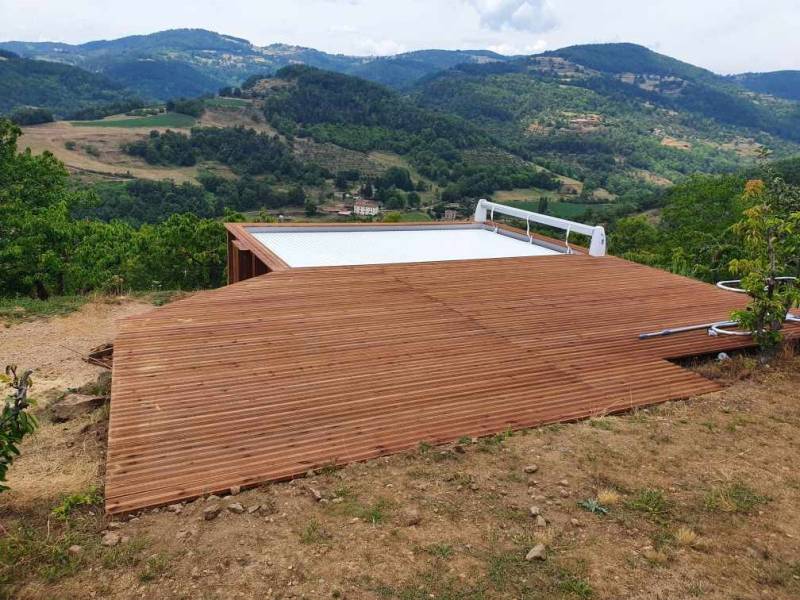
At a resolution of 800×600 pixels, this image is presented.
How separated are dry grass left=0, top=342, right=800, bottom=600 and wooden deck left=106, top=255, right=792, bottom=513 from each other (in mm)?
230

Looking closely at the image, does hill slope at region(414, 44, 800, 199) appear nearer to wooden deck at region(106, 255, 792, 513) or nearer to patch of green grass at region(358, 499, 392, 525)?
wooden deck at region(106, 255, 792, 513)

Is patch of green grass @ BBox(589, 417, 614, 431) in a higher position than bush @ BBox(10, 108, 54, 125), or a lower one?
lower

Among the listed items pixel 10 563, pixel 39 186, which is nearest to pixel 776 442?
pixel 10 563

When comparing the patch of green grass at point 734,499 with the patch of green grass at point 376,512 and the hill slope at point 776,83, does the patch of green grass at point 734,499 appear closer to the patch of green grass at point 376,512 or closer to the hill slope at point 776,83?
the patch of green grass at point 376,512

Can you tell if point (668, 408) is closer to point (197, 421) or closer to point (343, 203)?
point (197, 421)

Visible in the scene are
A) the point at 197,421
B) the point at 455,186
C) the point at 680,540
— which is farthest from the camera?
the point at 455,186

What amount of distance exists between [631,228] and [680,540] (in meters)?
24.7

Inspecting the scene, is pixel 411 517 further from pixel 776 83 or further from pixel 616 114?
pixel 776 83

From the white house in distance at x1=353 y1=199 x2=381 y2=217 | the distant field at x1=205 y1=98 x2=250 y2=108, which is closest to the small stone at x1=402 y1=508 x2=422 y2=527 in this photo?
the white house in distance at x1=353 y1=199 x2=381 y2=217

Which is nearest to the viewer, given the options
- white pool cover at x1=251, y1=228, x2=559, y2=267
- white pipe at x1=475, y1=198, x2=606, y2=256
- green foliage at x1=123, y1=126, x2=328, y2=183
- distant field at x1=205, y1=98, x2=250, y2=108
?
white pool cover at x1=251, y1=228, x2=559, y2=267

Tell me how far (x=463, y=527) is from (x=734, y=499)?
1.39 m

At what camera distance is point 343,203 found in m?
56.2

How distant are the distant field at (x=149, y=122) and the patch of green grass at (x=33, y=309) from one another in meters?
73.0

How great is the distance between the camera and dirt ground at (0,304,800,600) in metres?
2.22
